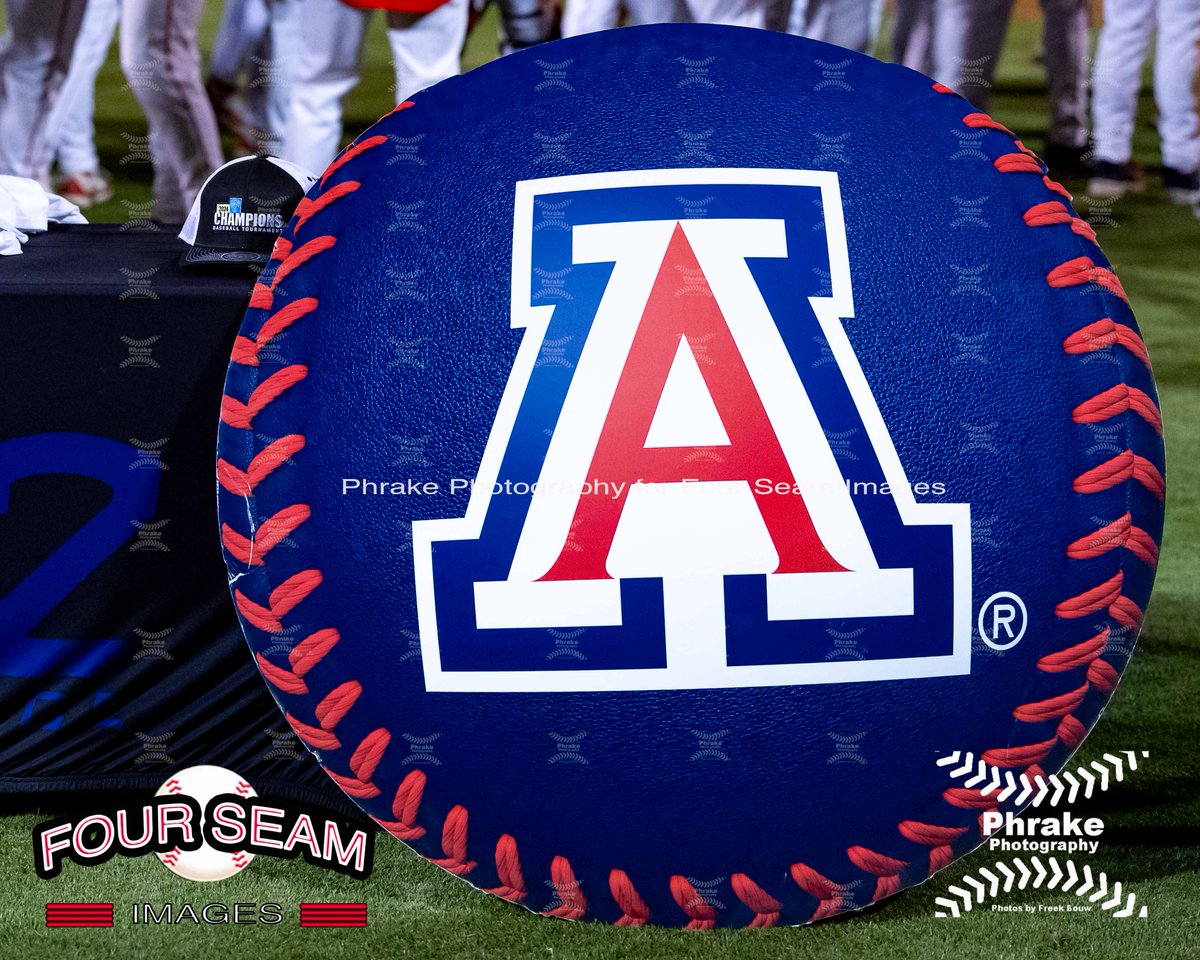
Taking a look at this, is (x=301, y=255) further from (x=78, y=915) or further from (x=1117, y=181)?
(x=1117, y=181)

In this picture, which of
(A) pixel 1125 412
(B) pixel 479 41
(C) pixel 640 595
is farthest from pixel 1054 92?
(C) pixel 640 595

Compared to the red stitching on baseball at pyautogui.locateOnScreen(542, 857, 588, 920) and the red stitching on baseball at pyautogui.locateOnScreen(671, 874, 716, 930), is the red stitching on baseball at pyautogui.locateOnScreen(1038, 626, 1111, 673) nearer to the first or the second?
the red stitching on baseball at pyautogui.locateOnScreen(671, 874, 716, 930)

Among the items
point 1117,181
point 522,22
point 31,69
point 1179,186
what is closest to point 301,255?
point 522,22

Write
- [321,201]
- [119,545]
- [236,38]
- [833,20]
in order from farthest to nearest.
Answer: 1. [236,38]
2. [833,20]
3. [119,545]
4. [321,201]

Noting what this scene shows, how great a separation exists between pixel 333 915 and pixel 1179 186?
5663 millimetres

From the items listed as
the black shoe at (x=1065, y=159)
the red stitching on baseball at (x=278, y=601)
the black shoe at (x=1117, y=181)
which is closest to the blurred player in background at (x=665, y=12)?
the black shoe at (x=1065, y=159)

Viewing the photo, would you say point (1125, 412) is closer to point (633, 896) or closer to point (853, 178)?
point (853, 178)

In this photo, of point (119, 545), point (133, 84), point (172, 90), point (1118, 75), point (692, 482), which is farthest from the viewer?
point (1118, 75)

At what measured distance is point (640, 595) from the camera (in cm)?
149

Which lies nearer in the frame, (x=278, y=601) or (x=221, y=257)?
(x=278, y=601)

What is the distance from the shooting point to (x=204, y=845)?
6.34 ft

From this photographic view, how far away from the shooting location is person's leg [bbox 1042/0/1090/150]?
591 centimetres

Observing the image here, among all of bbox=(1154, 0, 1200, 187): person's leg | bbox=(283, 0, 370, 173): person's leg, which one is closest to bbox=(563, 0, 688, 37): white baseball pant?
bbox=(283, 0, 370, 173): person's leg

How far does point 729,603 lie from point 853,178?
1.62ft
